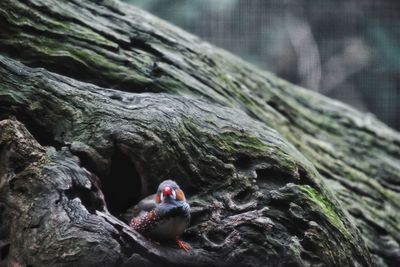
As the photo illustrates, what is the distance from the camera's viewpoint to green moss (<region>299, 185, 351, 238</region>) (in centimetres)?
242

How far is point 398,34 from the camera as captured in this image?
496cm

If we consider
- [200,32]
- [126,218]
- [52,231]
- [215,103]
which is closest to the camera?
[52,231]

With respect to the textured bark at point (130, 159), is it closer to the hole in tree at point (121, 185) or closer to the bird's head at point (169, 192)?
the hole in tree at point (121, 185)

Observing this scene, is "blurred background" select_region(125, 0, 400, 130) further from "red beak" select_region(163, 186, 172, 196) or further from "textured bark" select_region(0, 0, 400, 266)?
"red beak" select_region(163, 186, 172, 196)

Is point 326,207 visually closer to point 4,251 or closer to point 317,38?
point 4,251

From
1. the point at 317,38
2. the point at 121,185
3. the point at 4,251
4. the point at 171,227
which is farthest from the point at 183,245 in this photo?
the point at 317,38

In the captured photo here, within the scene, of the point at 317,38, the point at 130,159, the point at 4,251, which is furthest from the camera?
the point at 317,38

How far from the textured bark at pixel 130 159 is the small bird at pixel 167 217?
2.6 inches

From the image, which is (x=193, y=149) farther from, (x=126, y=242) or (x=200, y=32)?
(x=200, y=32)

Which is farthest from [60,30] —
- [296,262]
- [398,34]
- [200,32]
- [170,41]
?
[398,34]

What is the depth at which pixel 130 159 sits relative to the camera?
2342 mm

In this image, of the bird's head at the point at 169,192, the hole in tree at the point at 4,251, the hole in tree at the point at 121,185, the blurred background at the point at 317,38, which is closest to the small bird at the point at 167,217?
the bird's head at the point at 169,192

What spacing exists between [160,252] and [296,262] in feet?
1.55

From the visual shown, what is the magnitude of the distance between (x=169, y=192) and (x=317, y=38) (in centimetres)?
331
